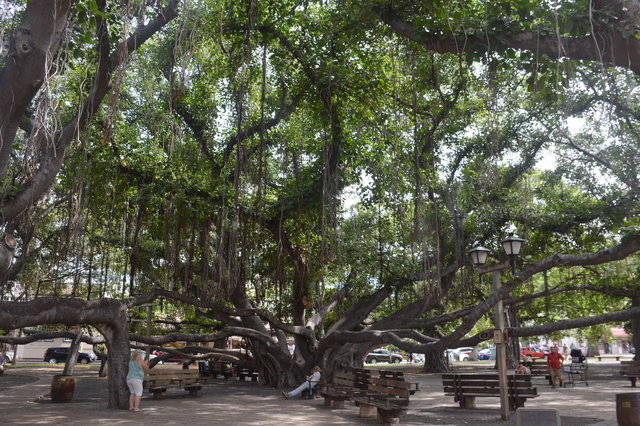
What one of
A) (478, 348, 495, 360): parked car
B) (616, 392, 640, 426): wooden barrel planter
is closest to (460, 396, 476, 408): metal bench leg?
(616, 392, 640, 426): wooden barrel planter

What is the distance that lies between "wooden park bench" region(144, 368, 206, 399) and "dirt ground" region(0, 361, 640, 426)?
240 mm

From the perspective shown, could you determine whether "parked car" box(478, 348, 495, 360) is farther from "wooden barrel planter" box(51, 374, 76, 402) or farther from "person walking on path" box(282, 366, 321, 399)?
"wooden barrel planter" box(51, 374, 76, 402)

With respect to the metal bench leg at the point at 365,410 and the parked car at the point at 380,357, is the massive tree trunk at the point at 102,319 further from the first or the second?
the parked car at the point at 380,357

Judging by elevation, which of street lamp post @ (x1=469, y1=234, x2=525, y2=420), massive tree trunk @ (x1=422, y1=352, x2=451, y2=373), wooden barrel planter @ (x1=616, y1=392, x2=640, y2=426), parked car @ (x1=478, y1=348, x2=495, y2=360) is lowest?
parked car @ (x1=478, y1=348, x2=495, y2=360)

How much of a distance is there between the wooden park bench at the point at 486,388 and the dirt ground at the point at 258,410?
258 millimetres

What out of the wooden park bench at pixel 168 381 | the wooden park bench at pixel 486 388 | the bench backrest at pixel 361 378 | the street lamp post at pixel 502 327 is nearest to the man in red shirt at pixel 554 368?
the wooden park bench at pixel 486 388

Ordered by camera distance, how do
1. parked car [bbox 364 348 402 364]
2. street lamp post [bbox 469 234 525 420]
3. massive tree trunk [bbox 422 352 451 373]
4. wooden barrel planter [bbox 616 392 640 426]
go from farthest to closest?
parked car [bbox 364 348 402 364] < massive tree trunk [bbox 422 352 451 373] < street lamp post [bbox 469 234 525 420] < wooden barrel planter [bbox 616 392 640 426]

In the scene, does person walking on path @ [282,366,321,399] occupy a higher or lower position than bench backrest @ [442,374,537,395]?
lower

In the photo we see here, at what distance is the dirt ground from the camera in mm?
7738

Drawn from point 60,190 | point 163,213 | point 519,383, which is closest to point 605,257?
point 519,383

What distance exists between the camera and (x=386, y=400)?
25.0 feet

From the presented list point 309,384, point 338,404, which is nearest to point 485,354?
point 309,384

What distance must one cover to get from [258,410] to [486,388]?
3.85 meters

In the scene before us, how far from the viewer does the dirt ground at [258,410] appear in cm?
774
